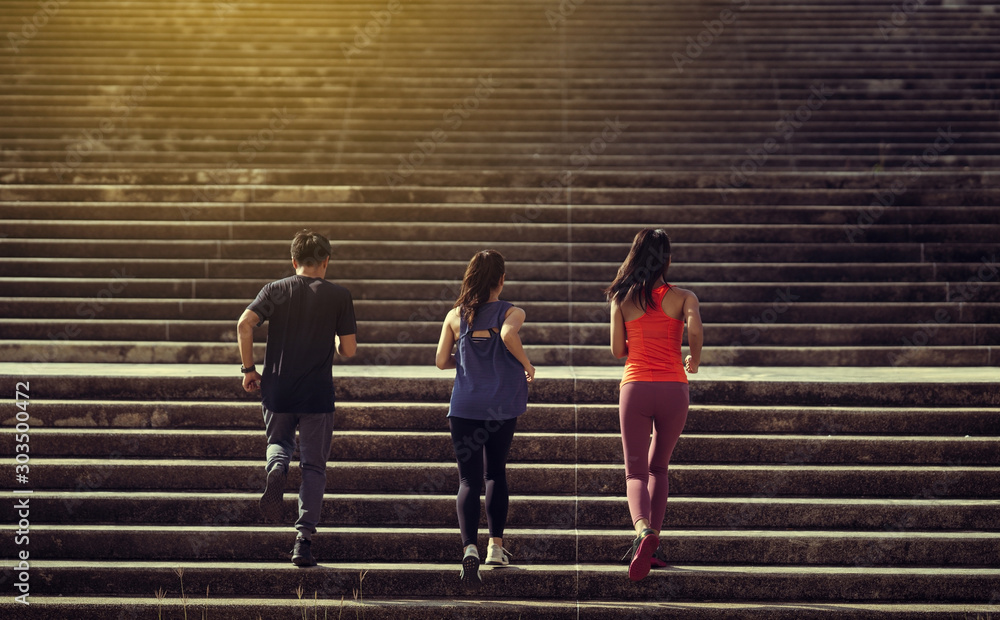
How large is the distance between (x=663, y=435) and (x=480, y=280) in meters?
1.16

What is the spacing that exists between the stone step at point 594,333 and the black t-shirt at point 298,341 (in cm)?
222

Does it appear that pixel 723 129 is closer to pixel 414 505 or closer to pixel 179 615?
pixel 414 505

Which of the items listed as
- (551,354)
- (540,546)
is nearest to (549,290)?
(551,354)

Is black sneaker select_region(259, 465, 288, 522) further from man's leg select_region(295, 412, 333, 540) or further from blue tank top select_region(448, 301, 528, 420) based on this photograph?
blue tank top select_region(448, 301, 528, 420)

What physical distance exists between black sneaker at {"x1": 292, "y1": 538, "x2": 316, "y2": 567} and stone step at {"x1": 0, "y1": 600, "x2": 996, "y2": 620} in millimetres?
194

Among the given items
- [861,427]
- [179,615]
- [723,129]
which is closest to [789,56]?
[723,129]

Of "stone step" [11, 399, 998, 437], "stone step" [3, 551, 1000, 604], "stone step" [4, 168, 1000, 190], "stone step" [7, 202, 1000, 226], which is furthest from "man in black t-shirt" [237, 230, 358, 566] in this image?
"stone step" [4, 168, 1000, 190]

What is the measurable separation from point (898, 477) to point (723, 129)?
5.79m

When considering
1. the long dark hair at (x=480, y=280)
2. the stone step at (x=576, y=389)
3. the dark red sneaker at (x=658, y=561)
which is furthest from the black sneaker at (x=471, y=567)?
the stone step at (x=576, y=389)

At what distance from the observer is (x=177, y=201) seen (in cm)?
746

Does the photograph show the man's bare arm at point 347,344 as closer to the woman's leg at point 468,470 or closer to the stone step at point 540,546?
the woman's leg at point 468,470

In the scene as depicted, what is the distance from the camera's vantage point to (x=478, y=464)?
3795 millimetres

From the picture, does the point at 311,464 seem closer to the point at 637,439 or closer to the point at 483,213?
the point at 637,439

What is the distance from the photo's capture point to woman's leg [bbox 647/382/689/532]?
12.0 feet
